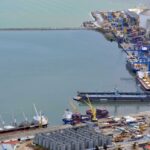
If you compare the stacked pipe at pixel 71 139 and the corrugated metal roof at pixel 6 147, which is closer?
the stacked pipe at pixel 71 139

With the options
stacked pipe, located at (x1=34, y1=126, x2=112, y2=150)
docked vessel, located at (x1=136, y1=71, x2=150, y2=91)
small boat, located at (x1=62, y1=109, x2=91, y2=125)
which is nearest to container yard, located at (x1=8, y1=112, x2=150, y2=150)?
stacked pipe, located at (x1=34, y1=126, x2=112, y2=150)

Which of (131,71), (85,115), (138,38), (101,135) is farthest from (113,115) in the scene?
(138,38)

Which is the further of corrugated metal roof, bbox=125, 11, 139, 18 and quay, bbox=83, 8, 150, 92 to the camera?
corrugated metal roof, bbox=125, 11, 139, 18

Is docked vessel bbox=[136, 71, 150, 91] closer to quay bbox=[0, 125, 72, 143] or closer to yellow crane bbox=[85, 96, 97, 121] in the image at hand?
yellow crane bbox=[85, 96, 97, 121]

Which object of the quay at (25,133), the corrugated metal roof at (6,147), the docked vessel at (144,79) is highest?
the docked vessel at (144,79)

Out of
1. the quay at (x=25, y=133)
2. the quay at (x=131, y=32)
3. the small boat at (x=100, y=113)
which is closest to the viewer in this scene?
the quay at (x=25, y=133)

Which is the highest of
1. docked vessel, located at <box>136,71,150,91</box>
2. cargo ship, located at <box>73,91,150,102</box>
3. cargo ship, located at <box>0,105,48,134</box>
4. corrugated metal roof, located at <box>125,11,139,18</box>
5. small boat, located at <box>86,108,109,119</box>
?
corrugated metal roof, located at <box>125,11,139,18</box>

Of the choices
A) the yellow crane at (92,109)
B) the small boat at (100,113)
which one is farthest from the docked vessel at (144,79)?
the small boat at (100,113)

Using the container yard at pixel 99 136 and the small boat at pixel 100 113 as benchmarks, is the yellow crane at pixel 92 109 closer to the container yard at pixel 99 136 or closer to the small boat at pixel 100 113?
the small boat at pixel 100 113

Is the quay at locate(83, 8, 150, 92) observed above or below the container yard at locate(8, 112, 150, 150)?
above
